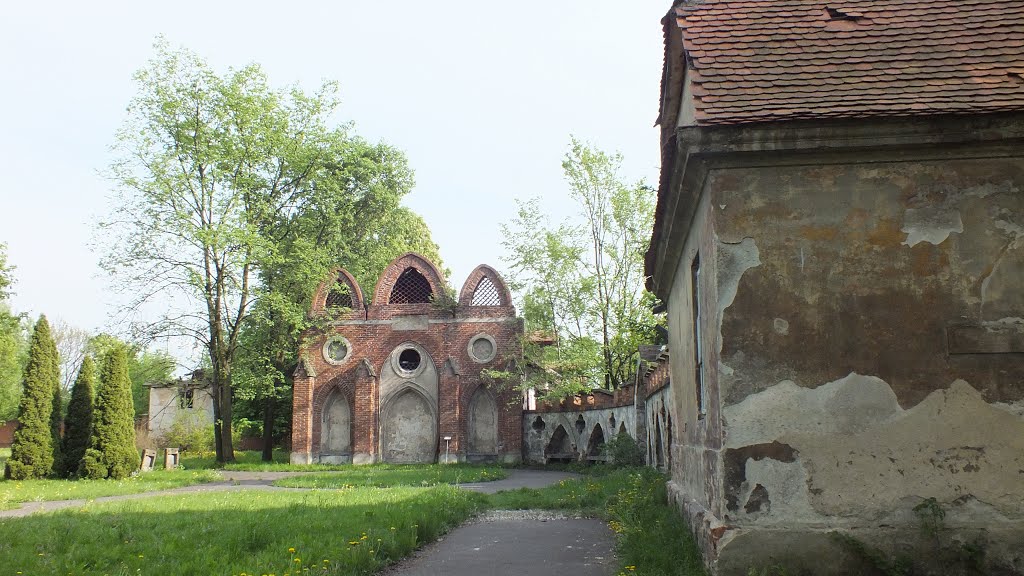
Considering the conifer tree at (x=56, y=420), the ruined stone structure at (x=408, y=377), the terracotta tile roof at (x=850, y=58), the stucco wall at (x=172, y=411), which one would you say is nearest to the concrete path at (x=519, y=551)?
the terracotta tile roof at (x=850, y=58)

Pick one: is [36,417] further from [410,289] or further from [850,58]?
[850,58]

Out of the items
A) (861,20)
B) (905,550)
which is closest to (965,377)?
(905,550)

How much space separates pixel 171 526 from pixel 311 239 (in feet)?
82.3

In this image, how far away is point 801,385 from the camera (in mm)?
5809

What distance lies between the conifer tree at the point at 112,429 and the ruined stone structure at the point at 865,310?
1930cm

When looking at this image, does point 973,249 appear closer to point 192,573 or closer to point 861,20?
point 861,20

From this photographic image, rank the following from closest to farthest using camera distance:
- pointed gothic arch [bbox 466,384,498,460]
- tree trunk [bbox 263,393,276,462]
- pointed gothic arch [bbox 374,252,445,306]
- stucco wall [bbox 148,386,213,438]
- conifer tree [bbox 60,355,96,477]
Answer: conifer tree [bbox 60,355,96,477], pointed gothic arch [bbox 466,384,498,460], pointed gothic arch [bbox 374,252,445,306], tree trunk [bbox 263,393,276,462], stucco wall [bbox 148,386,213,438]

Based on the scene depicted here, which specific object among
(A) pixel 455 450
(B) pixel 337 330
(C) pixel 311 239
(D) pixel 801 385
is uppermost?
(C) pixel 311 239

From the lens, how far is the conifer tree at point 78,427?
21.6m

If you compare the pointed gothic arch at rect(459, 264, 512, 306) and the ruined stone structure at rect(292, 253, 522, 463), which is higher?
the pointed gothic arch at rect(459, 264, 512, 306)

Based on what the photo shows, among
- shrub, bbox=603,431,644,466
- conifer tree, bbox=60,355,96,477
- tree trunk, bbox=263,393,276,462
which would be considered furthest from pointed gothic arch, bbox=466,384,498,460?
conifer tree, bbox=60,355,96,477

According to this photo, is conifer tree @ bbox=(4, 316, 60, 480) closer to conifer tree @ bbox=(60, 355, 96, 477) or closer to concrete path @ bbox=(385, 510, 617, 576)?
conifer tree @ bbox=(60, 355, 96, 477)

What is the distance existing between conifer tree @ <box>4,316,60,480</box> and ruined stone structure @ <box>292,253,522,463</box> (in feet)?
34.1

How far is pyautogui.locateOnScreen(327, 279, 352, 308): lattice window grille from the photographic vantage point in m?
32.7
